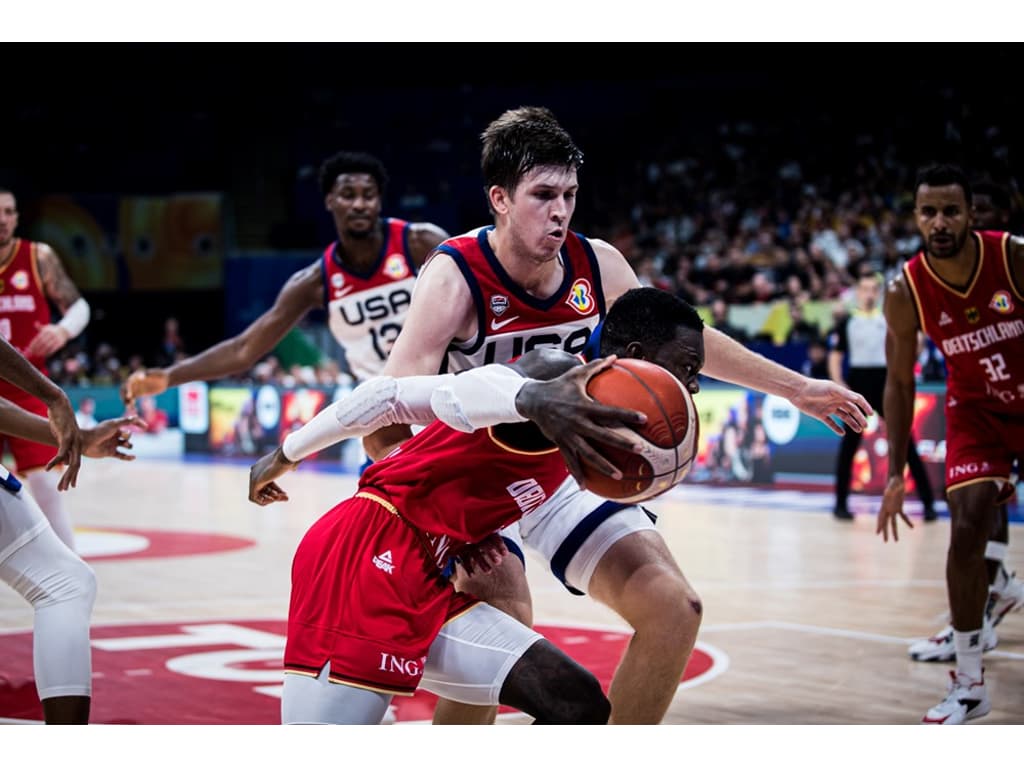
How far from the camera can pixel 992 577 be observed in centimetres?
580

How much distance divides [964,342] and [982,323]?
0.34 ft

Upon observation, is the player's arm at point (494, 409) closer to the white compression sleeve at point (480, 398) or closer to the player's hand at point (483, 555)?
the white compression sleeve at point (480, 398)

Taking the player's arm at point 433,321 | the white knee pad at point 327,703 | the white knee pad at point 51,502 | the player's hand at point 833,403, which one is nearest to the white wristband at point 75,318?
the white knee pad at point 51,502

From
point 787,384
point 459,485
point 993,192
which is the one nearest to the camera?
point 459,485

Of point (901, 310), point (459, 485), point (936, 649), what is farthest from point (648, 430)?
point (936, 649)

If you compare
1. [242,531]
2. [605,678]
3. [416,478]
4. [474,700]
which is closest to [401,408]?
[416,478]

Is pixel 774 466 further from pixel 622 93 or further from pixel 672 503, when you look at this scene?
pixel 622 93

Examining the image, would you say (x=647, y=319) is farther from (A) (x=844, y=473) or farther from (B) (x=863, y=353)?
(B) (x=863, y=353)

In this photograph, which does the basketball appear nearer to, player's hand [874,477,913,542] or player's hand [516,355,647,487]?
player's hand [516,355,647,487]

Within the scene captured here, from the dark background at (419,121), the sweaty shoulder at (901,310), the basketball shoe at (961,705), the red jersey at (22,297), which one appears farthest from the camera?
the dark background at (419,121)

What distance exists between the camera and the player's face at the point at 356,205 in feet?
19.6

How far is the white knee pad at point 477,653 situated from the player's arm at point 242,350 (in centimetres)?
230

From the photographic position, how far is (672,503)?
12422mm

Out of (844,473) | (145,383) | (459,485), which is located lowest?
(844,473)
